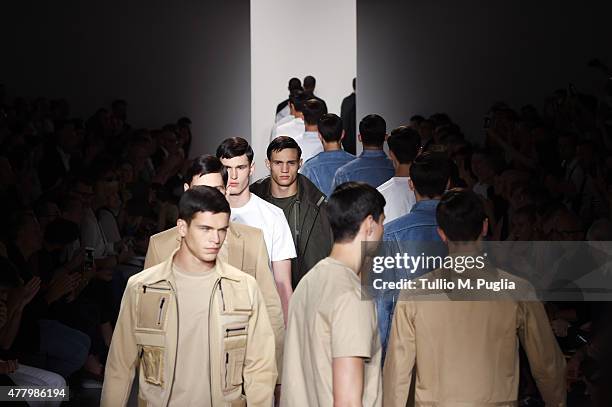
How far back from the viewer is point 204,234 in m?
3.32

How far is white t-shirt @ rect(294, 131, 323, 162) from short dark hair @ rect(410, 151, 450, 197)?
2.84 m

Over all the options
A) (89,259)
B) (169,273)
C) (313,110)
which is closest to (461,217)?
(169,273)

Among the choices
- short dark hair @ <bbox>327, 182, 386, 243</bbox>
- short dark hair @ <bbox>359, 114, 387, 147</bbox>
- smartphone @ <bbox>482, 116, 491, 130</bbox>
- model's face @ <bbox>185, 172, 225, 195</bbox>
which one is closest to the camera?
short dark hair @ <bbox>327, 182, 386, 243</bbox>

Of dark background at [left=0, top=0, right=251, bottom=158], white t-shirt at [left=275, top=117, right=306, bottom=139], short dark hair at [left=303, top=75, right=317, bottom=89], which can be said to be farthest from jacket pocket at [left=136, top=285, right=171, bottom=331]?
short dark hair at [left=303, top=75, right=317, bottom=89]

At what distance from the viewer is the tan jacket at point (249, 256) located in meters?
3.79

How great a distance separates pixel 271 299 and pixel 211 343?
1.97 feet

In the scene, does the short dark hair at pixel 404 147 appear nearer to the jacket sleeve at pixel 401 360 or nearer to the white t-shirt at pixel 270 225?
the white t-shirt at pixel 270 225

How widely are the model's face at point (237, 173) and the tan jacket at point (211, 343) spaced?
108cm

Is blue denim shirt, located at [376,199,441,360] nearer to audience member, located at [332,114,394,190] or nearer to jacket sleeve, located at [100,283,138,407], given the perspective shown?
jacket sleeve, located at [100,283,138,407]

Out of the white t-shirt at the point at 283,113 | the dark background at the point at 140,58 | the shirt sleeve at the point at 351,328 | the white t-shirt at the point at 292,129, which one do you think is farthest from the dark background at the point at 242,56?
the shirt sleeve at the point at 351,328

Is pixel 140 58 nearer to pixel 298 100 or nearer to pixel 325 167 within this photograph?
pixel 298 100

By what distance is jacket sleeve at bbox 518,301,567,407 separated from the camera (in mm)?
3328

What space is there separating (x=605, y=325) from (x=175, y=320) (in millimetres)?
2375

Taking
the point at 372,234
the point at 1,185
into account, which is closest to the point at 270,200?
the point at 372,234
